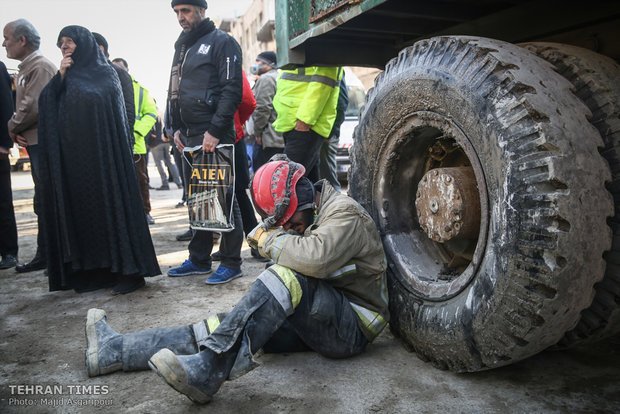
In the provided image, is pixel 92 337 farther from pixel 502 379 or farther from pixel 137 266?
pixel 502 379

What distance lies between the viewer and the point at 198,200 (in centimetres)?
332

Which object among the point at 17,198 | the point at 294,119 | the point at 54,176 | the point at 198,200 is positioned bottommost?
the point at 17,198

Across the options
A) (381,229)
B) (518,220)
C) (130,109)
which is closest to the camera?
(518,220)

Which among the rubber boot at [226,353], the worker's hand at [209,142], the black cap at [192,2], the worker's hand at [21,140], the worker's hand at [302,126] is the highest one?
the black cap at [192,2]

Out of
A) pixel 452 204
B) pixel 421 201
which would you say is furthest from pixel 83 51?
pixel 452 204

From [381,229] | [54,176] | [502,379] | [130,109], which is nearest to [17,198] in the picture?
[130,109]

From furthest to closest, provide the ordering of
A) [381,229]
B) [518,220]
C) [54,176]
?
[54,176], [381,229], [518,220]

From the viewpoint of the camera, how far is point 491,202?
5.16ft

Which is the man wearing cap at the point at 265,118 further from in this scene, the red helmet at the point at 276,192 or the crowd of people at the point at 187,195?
the red helmet at the point at 276,192

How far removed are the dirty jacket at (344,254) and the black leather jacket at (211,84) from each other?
1466 millimetres

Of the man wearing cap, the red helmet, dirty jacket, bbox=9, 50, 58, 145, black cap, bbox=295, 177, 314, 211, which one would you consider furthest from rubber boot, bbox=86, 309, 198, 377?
the man wearing cap

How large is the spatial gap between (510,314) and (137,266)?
251cm

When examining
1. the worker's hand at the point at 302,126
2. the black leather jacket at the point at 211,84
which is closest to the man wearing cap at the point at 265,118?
the worker's hand at the point at 302,126

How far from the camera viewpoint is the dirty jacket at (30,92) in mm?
3916
